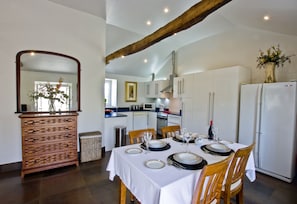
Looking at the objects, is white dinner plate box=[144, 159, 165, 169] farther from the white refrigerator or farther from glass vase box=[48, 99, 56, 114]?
glass vase box=[48, 99, 56, 114]

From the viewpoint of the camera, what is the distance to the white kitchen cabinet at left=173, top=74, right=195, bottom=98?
4.34 m

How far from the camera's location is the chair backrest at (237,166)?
1422 millimetres

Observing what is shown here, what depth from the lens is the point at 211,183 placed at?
1242 millimetres

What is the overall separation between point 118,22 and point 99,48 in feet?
2.76

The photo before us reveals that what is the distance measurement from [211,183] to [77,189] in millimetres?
1968

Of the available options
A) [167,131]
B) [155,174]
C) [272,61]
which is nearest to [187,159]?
[155,174]

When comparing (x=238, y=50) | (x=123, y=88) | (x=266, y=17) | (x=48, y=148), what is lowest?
(x=48, y=148)

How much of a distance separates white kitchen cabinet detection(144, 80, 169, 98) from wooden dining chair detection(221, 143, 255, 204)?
13.7ft

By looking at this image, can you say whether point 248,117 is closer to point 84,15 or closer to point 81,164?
point 81,164

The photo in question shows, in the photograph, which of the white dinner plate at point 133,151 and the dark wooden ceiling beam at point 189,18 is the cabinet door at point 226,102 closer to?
the dark wooden ceiling beam at point 189,18

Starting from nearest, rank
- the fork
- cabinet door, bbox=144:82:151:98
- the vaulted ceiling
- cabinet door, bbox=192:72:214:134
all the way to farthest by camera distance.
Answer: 1. the fork
2. the vaulted ceiling
3. cabinet door, bbox=192:72:214:134
4. cabinet door, bbox=144:82:151:98

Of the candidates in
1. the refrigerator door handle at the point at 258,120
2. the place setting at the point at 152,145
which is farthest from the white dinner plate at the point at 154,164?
the refrigerator door handle at the point at 258,120

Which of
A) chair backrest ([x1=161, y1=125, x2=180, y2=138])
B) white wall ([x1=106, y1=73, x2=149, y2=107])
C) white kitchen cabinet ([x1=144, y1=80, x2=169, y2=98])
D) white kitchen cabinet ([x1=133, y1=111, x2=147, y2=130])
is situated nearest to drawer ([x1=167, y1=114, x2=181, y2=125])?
white kitchen cabinet ([x1=144, y1=80, x2=169, y2=98])

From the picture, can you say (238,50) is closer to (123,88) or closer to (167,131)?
(167,131)
